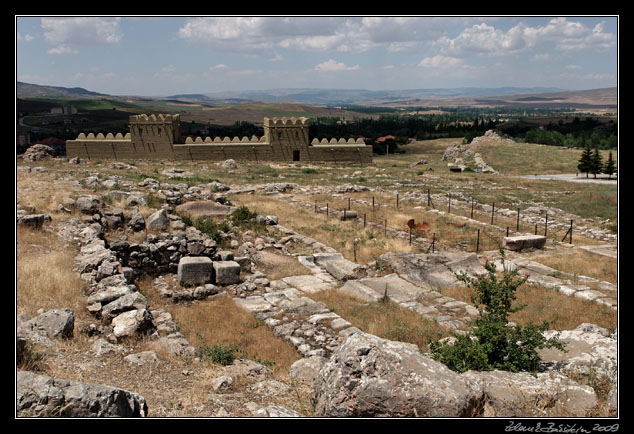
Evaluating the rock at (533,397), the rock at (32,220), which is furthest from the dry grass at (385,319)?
the rock at (32,220)

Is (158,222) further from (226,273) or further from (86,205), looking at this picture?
(226,273)

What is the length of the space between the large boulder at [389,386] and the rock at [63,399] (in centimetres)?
188

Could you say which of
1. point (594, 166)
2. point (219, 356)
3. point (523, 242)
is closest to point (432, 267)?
point (523, 242)

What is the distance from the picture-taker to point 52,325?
6.96 meters

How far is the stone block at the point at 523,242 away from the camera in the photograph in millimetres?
16156

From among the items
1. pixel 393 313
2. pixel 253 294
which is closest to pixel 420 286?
pixel 393 313

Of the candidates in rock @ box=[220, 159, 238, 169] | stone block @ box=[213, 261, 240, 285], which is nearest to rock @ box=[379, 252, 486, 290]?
stone block @ box=[213, 261, 240, 285]

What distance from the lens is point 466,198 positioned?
85.1 feet

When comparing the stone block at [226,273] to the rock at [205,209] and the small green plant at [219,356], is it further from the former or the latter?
the rock at [205,209]

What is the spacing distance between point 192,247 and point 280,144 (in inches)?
1146

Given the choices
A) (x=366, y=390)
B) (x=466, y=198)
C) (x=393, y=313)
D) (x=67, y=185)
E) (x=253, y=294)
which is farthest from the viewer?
(x=466, y=198)

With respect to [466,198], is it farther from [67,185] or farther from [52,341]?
[52,341]

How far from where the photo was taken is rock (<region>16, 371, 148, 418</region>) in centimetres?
373

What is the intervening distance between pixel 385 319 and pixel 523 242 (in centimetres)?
897
